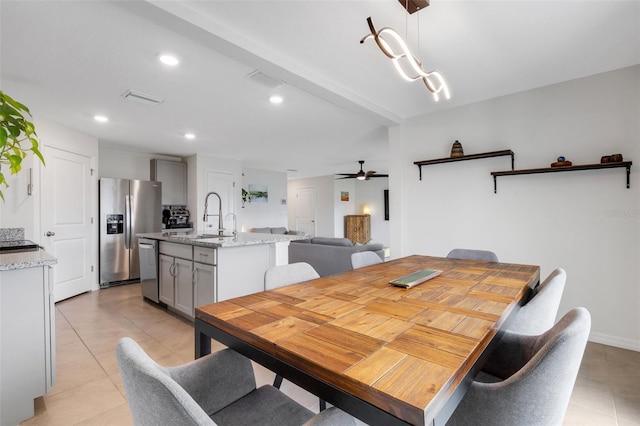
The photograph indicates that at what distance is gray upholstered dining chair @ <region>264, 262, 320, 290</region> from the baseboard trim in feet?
9.08

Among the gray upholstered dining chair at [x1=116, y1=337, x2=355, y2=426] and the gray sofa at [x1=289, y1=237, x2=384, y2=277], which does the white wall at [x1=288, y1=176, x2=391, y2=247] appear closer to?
the gray sofa at [x1=289, y1=237, x2=384, y2=277]

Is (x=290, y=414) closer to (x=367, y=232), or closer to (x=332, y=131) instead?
(x=332, y=131)

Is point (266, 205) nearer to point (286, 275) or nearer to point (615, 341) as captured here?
point (286, 275)

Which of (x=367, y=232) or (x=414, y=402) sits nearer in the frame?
(x=414, y=402)

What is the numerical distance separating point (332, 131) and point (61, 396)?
3916mm

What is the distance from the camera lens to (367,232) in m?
9.32

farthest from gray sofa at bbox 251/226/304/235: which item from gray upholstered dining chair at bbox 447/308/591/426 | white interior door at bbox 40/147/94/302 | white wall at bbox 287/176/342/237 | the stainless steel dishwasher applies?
gray upholstered dining chair at bbox 447/308/591/426

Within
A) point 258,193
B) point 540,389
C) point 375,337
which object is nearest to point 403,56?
point 375,337

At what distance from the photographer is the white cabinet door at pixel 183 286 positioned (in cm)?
302

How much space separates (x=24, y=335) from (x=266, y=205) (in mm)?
6472

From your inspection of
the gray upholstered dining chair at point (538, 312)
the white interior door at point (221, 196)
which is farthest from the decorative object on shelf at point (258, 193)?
the gray upholstered dining chair at point (538, 312)

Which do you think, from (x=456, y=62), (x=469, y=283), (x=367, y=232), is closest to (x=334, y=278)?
(x=469, y=283)

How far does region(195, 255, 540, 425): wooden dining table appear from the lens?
61cm

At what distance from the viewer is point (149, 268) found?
3662mm
